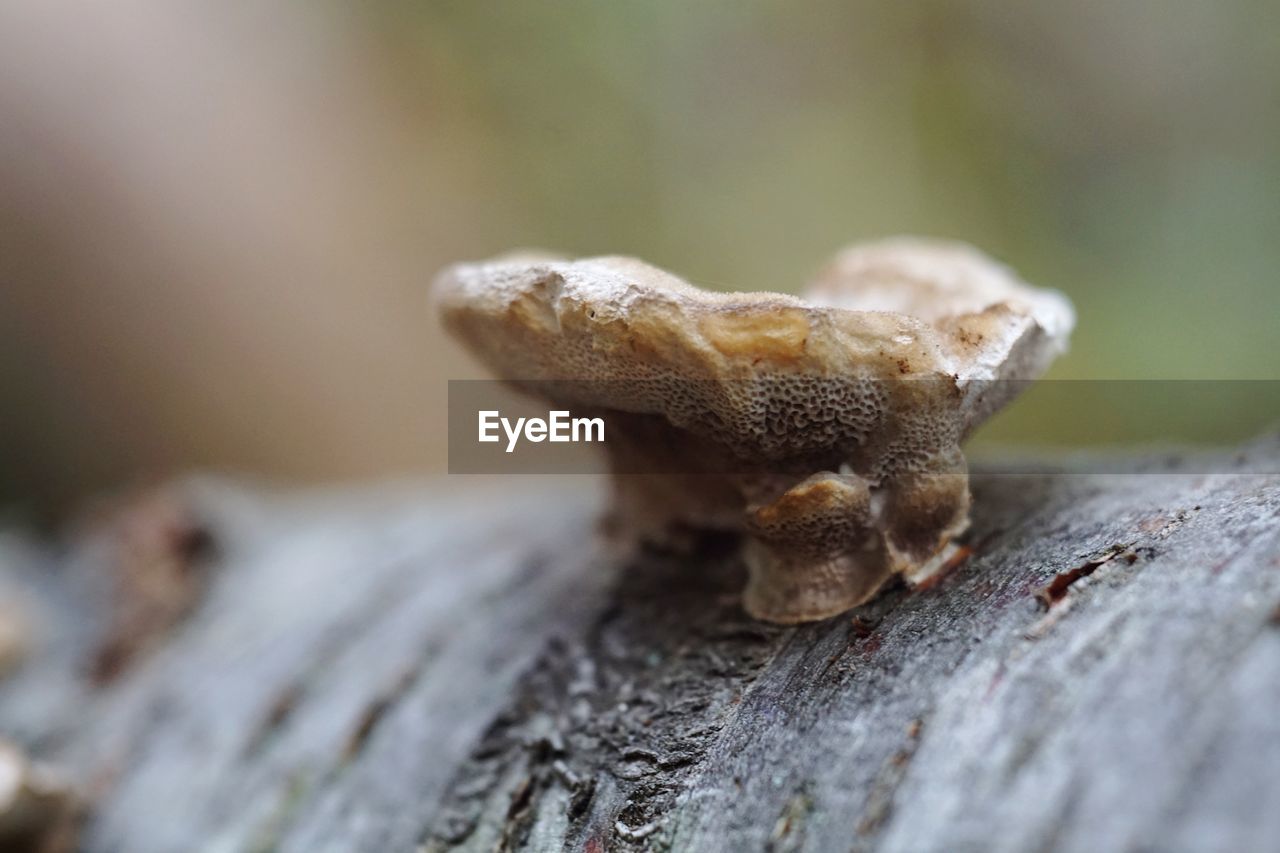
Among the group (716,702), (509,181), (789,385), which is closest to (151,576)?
(716,702)

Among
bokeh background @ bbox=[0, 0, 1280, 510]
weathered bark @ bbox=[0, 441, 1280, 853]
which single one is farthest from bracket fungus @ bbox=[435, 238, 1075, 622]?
bokeh background @ bbox=[0, 0, 1280, 510]

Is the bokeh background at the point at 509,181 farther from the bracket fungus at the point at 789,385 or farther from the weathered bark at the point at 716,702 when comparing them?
the bracket fungus at the point at 789,385

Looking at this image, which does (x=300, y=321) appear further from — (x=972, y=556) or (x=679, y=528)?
(x=972, y=556)

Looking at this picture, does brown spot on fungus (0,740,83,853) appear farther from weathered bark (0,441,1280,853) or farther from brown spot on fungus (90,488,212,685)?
brown spot on fungus (90,488,212,685)

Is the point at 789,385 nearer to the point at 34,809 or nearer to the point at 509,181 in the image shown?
the point at 34,809

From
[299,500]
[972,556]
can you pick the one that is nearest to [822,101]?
[299,500]

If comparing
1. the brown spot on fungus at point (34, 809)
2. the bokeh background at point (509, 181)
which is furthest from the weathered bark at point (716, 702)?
the bokeh background at point (509, 181)
